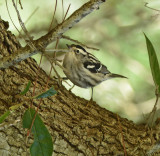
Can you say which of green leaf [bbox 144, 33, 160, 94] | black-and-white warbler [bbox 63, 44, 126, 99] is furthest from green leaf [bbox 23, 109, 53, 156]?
black-and-white warbler [bbox 63, 44, 126, 99]

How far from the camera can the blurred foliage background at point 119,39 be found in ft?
5.26

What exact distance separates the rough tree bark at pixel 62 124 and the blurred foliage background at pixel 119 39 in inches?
11.9

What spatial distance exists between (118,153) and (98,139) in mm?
105

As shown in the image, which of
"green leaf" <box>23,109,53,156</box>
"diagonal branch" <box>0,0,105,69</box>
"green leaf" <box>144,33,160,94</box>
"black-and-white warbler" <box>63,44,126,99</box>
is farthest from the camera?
"black-and-white warbler" <box>63,44,126,99</box>

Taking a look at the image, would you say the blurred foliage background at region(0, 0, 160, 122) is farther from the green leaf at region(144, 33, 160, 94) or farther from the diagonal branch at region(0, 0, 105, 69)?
the diagonal branch at region(0, 0, 105, 69)

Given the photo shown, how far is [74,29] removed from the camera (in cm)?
166

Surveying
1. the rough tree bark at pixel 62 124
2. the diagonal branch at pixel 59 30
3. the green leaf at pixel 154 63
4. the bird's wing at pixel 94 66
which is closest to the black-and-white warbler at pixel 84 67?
the bird's wing at pixel 94 66

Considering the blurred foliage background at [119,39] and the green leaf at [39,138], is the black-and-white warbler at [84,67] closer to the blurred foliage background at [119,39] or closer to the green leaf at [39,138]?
the blurred foliage background at [119,39]

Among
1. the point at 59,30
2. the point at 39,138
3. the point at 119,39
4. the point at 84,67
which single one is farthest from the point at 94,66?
the point at 59,30

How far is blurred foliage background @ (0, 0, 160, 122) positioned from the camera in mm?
1604

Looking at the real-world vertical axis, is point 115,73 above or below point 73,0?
below

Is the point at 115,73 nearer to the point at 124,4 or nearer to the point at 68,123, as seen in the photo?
the point at 124,4

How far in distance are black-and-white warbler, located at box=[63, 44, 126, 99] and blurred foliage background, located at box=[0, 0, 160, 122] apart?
10cm

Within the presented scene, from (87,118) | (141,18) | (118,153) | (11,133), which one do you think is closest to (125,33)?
(141,18)
